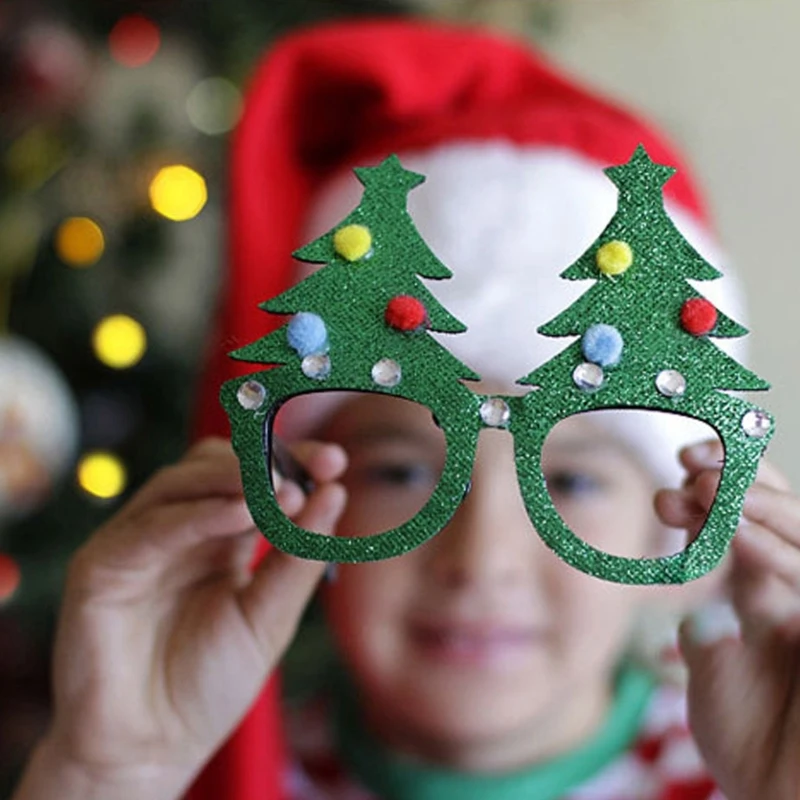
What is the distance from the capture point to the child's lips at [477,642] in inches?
28.3

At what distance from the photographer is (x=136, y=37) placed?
3.41 ft

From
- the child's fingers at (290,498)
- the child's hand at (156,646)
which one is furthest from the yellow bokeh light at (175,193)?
the child's fingers at (290,498)

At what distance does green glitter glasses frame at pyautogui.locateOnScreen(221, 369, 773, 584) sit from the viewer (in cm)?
38

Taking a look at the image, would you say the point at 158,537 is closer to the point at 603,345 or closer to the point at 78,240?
the point at 603,345

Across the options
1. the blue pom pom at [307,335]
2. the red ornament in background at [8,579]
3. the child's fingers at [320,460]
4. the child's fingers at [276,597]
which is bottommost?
the red ornament in background at [8,579]

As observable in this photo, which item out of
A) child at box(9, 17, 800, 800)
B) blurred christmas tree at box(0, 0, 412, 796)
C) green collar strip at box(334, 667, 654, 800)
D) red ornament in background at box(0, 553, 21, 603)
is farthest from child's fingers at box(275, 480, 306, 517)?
red ornament in background at box(0, 553, 21, 603)

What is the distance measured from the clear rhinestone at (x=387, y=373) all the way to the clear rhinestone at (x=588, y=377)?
62 mm

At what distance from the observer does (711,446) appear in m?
0.46

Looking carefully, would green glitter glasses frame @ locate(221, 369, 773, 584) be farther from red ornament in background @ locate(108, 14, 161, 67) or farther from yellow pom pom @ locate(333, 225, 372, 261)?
red ornament in background @ locate(108, 14, 161, 67)

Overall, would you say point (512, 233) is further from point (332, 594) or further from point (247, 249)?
point (332, 594)

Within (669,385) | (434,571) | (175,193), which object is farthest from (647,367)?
(175,193)

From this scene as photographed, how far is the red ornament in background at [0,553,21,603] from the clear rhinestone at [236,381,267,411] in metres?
0.74

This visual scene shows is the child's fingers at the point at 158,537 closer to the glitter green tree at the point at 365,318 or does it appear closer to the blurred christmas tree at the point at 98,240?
the glitter green tree at the point at 365,318

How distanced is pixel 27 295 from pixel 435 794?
620 millimetres
